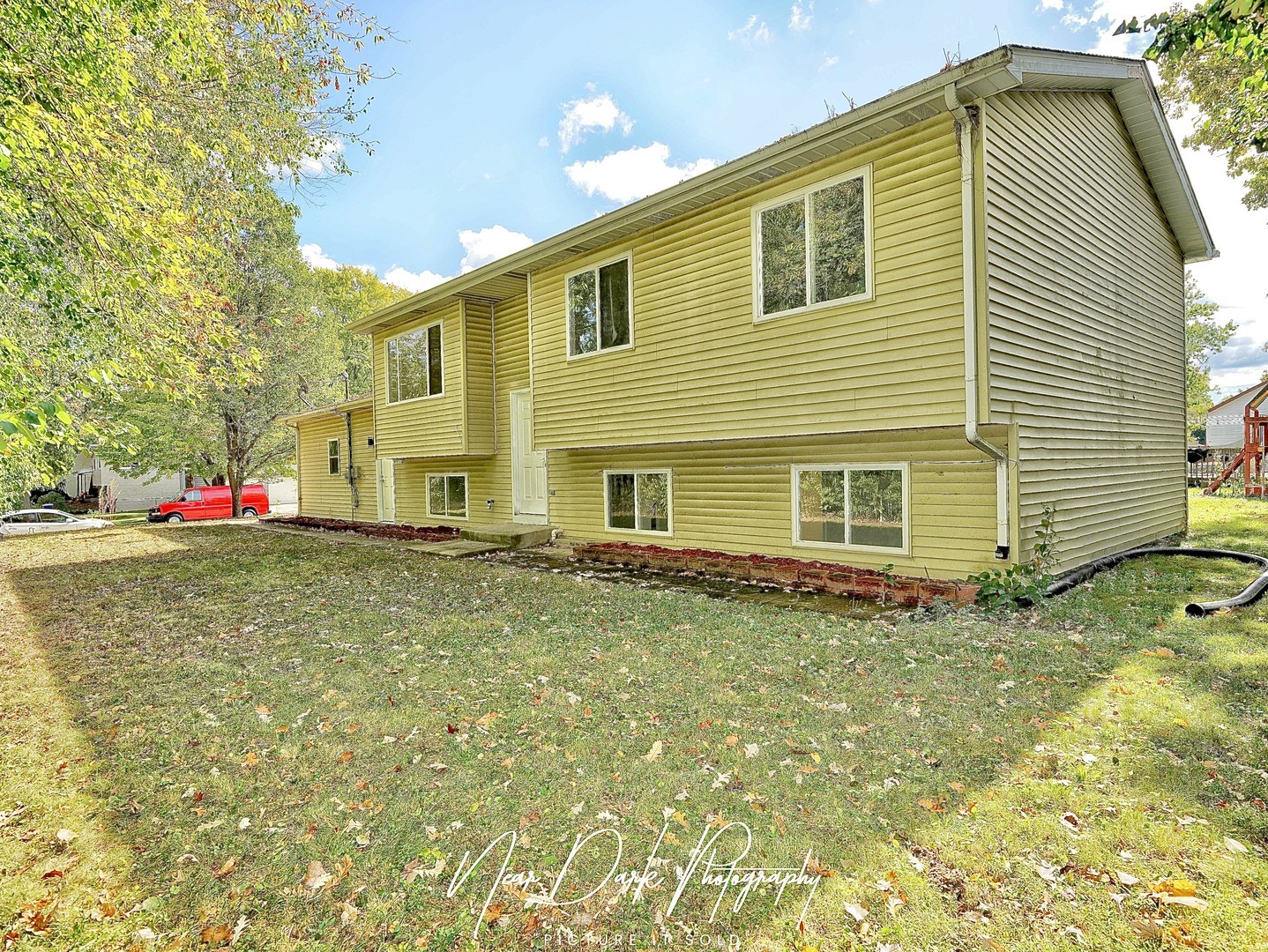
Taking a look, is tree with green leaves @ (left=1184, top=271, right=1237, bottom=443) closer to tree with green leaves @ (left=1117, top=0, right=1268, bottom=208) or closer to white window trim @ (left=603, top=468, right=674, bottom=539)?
tree with green leaves @ (left=1117, top=0, right=1268, bottom=208)

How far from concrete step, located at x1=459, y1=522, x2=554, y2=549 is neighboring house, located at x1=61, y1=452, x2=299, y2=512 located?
78.7 ft

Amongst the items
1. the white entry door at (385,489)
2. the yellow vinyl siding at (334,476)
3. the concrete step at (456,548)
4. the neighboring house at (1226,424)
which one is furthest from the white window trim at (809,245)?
the neighboring house at (1226,424)

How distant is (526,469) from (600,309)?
4592mm

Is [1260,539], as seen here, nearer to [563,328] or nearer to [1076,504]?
[1076,504]

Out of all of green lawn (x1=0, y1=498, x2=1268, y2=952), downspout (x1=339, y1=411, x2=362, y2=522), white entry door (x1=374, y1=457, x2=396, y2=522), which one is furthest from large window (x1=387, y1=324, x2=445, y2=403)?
green lawn (x1=0, y1=498, x2=1268, y2=952)

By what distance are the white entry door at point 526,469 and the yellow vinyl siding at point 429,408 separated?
44.0 inches

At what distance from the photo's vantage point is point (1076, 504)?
794 cm

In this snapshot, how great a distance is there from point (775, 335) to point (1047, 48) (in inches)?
158

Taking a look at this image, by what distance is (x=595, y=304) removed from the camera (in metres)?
10.4

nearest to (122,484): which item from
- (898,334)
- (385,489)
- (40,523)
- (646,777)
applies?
(40,523)

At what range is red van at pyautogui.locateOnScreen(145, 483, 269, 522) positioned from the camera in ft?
79.2

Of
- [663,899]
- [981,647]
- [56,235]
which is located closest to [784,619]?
[981,647]

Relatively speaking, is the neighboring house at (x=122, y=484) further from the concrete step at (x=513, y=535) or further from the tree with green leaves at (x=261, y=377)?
the concrete step at (x=513, y=535)

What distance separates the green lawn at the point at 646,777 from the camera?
230cm
